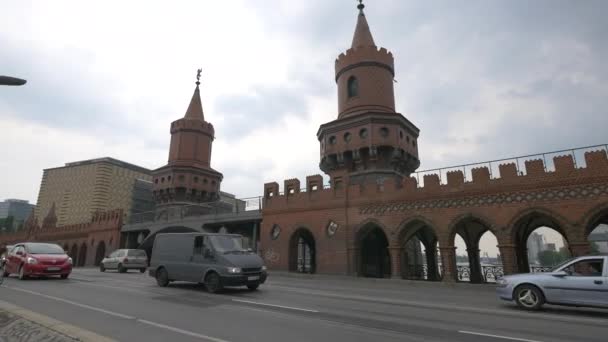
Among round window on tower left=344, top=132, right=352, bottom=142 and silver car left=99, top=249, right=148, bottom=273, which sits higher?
round window on tower left=344, top=132, right=352, bottom=142

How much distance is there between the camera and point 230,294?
998 cm

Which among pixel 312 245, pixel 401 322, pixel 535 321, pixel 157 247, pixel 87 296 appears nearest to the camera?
pixel 401 322

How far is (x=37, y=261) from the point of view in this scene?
12867mm

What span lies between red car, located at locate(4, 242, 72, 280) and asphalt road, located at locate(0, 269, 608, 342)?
3.18m

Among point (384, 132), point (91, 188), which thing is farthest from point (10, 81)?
point (91, 188)

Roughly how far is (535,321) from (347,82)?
72.0ft

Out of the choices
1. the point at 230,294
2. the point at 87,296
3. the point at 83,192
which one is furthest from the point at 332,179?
the point at 83,192

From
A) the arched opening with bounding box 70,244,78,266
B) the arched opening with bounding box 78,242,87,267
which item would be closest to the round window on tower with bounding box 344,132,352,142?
the arched opening with bounding box 78,242,87,267

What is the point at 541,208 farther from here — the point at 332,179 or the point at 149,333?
the point at 149,333

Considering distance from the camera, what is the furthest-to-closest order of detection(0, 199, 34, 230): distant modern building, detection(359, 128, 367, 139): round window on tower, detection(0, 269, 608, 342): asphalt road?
detection(0, 199, 34, 230): distant modern building → detection(359, 128, 367, 139): round window on tower → detection(0, 269, 608, 342): asphalt road

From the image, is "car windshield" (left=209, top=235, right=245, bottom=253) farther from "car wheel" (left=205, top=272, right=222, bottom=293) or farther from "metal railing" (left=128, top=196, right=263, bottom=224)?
"metal railing" (left=128, top=196, right=263, bottom=224)

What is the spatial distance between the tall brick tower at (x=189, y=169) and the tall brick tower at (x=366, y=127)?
50.7 ft

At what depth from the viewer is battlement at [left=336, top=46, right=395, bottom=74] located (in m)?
26.1

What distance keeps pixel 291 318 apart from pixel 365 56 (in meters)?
23.2
